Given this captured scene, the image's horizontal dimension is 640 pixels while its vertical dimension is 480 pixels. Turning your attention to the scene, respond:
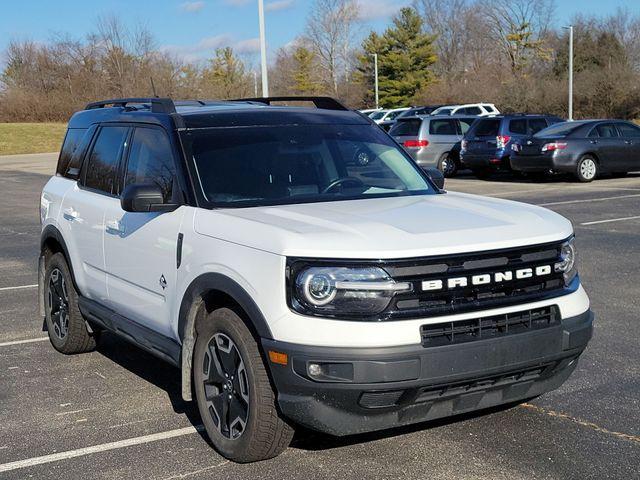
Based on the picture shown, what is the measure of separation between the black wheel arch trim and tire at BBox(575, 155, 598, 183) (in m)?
17.9

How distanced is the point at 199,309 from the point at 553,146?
17.8 metres

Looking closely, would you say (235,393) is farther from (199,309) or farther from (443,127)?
(443,127)

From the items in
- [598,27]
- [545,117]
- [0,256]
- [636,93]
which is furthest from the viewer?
[598,27]

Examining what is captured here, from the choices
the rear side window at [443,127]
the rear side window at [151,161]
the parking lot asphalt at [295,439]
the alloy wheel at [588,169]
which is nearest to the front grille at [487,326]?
the parking lot asphalt at [295,439]

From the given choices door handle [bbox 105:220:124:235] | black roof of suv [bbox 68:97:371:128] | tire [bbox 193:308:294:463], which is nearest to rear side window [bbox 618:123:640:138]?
black roof of suv [bbox 68:97:371:128]

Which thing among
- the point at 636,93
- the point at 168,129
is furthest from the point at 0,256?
the point at 636,93

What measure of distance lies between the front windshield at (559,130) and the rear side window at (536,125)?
1.32m

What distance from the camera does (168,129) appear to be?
521cm

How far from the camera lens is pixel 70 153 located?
22.6ft

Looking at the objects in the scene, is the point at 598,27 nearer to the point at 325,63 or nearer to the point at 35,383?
the point at 325,63

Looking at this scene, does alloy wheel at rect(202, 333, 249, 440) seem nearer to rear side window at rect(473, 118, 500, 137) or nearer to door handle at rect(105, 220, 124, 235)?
door handle at rect(105, 220, 124, 235)

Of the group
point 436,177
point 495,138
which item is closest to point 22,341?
point 436,177

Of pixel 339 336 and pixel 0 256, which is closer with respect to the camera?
pixel 339 336

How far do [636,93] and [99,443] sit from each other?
44863 mm
